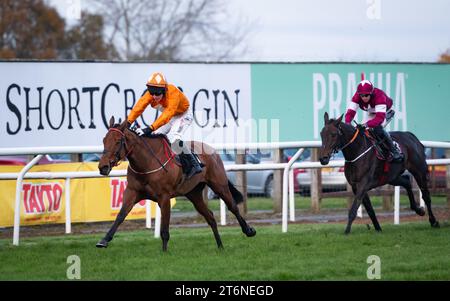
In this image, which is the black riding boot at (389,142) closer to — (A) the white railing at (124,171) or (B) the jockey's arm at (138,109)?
(A) the white railing at (124,171)

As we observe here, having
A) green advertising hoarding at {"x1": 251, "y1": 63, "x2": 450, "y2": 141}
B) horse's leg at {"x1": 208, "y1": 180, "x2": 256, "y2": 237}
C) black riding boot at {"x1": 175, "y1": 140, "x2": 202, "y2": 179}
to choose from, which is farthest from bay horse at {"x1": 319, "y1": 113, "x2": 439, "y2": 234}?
green advertising hoarding at {"x1": 251, "y1": 63, "x2": 450, "y2": 141}

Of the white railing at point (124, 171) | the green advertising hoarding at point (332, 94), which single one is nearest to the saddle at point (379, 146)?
the white railing at point (124, 171)

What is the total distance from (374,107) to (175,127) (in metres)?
3.08

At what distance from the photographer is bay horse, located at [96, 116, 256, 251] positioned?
31.9ft

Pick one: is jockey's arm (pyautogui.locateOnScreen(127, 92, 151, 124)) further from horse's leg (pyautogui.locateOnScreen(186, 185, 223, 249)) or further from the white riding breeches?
horse's leg (pyautogui.locateOnScreen(186, 185, 223, 249))

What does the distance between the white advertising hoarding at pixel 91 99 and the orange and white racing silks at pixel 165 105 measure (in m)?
6.03

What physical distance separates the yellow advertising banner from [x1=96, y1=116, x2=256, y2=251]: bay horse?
3.92 metres

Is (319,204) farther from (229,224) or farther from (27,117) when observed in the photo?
(27,117)

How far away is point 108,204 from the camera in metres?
14.8

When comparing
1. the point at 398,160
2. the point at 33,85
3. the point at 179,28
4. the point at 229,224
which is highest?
the point at 179,28

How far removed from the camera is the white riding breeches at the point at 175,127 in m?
10.7

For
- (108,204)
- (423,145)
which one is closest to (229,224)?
(108,204)

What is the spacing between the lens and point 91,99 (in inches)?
683
